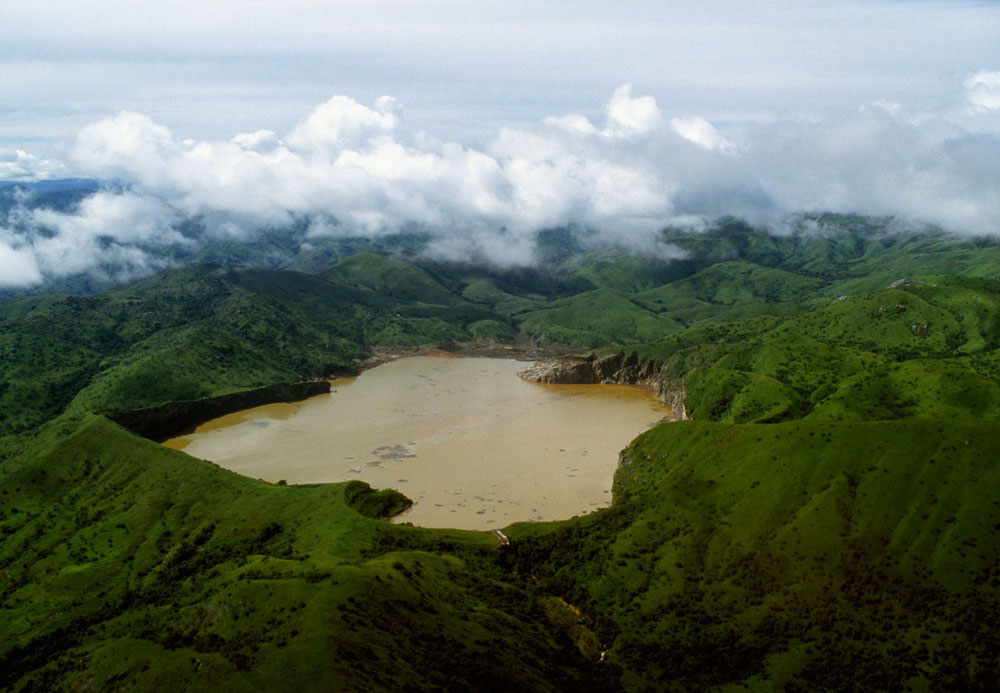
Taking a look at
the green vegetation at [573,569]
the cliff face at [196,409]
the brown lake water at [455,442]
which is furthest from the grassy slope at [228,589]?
the cliff face at [196,409]

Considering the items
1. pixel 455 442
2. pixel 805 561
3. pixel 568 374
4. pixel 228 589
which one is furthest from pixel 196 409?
pixel 805 561

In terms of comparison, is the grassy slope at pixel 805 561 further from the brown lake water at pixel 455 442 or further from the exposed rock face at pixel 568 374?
the exposed rock face at pixel 568 374

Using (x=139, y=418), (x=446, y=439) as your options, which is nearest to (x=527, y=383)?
(x=446, y=439)

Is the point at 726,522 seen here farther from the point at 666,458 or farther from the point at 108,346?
the point at 108,346

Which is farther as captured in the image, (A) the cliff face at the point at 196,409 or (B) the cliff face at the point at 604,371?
(B) the cliff face at the point at 604,371

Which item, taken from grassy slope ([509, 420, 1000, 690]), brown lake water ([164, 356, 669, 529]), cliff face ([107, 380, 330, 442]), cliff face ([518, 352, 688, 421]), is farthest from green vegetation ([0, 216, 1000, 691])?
cliff face ([518, 352, 688, 421])

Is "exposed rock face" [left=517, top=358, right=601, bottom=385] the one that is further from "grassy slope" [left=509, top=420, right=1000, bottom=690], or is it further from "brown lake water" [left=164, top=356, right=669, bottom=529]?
"grassy slope" [left=509, top=420, right=1000, bottom=690]
